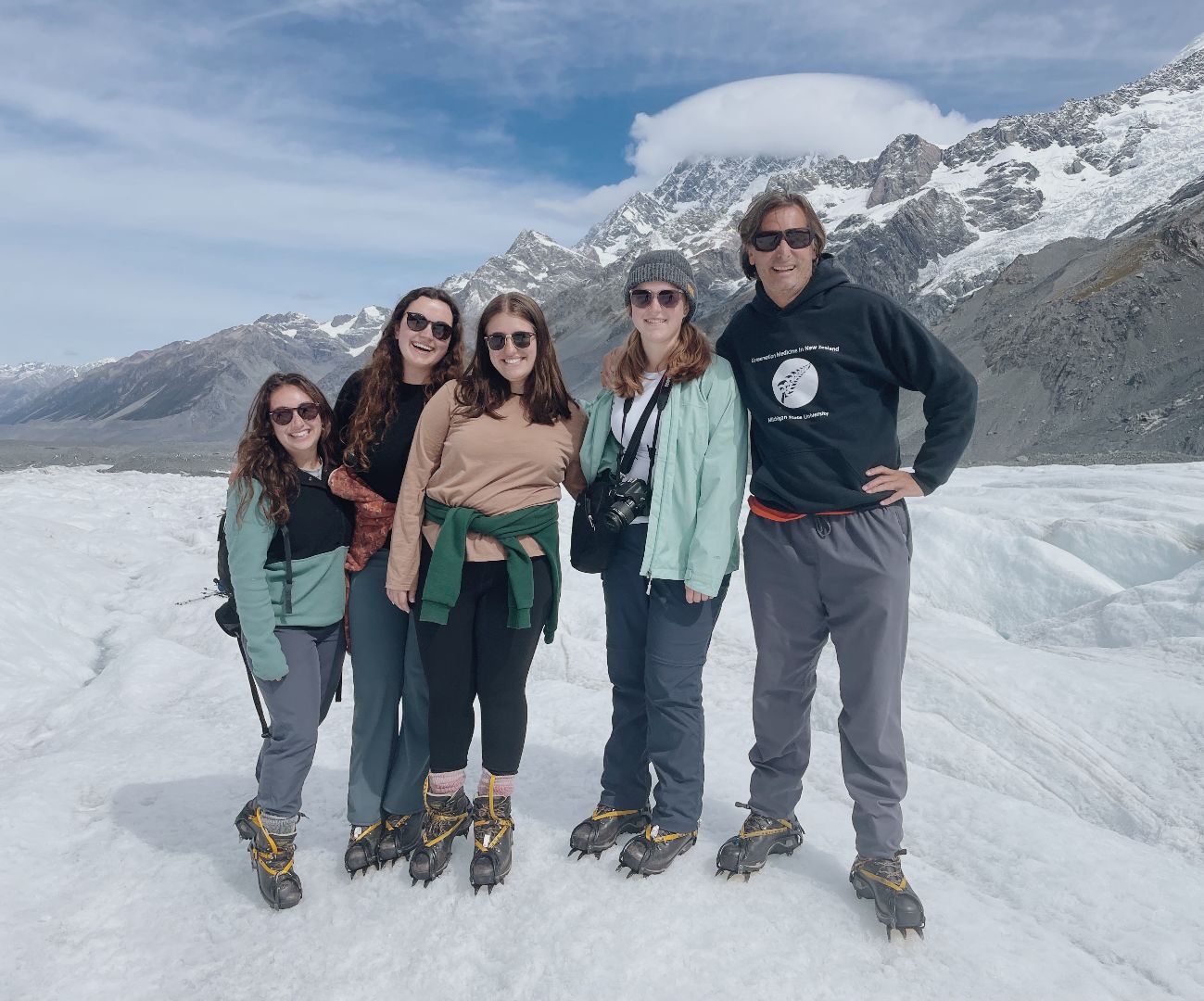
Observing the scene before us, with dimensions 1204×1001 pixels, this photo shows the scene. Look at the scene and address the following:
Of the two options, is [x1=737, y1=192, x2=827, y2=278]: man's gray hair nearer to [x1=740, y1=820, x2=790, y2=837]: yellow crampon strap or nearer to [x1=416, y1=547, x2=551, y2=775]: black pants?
[x1=416, y1=547, x2=551, y2=775]: black pants

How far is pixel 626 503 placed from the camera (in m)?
3.46

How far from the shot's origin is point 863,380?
3377 mm

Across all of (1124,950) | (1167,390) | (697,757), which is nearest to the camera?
(1124,950)

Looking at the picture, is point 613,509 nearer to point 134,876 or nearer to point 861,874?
point 861,874

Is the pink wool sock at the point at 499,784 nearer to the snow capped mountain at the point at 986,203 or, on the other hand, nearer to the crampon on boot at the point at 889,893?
the crampon on boot at the point at 889,893

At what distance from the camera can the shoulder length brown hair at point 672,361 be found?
349cm

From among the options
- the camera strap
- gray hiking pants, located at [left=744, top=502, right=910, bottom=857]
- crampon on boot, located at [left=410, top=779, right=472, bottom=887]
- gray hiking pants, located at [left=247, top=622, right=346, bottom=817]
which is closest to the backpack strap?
gray hiking pants, located at [left=247, top=622, right=346, bottom=817]

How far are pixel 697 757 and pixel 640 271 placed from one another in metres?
2.31

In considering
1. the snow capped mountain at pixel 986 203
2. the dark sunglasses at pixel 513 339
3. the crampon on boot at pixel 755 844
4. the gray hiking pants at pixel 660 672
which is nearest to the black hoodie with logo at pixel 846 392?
the gray hiking pants at pixel 660 672

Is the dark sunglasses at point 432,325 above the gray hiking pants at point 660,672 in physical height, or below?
above

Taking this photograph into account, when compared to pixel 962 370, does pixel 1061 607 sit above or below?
below

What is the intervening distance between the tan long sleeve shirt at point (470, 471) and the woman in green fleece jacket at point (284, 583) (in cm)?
43

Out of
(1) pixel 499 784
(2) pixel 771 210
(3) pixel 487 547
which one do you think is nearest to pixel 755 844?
(1) pixel 499 784

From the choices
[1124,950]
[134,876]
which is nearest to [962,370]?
[1124,950]
